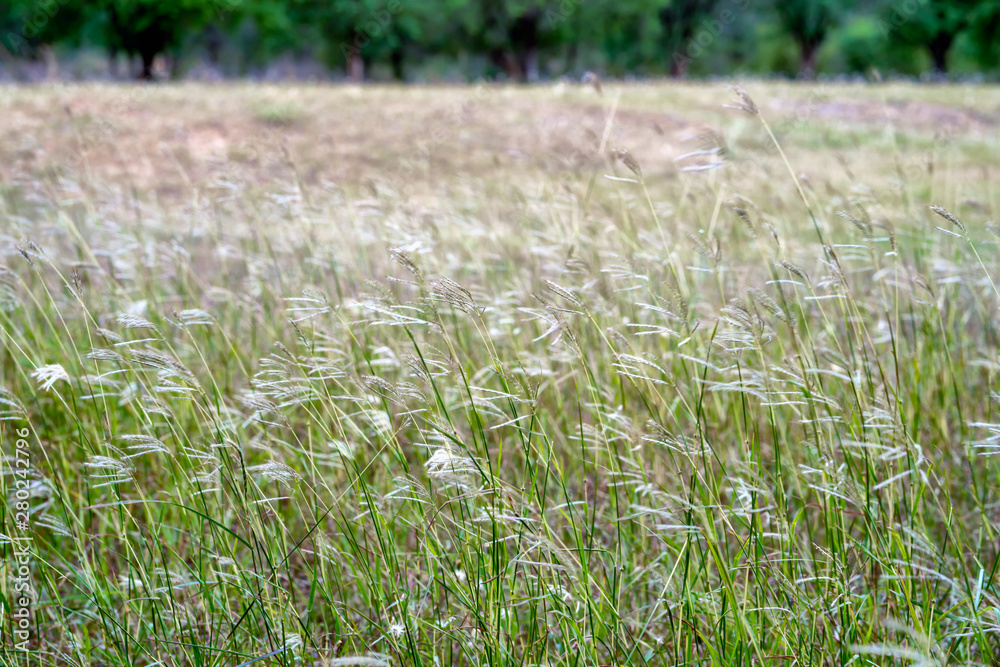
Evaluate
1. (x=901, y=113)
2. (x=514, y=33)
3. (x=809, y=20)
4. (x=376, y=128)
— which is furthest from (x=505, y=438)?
(x=809, y=20)

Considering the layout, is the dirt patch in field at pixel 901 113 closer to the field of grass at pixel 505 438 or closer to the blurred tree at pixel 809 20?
the field of grass at pixel 505 438

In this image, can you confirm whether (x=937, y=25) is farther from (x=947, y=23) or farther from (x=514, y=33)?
(x=514, y=33)

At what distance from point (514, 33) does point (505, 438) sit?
36.6 metres

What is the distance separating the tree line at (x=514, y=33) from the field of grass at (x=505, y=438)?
21.2m

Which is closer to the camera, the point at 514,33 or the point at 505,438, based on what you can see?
the point at 505,438

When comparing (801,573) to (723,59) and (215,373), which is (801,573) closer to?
(215,373)

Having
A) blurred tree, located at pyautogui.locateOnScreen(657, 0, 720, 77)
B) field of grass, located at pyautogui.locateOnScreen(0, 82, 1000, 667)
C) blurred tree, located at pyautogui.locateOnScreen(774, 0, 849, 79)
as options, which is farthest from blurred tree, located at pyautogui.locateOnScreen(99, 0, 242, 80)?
blurred tree, located at pyautogui.locateOnScreen(774, 0, 849, 79)

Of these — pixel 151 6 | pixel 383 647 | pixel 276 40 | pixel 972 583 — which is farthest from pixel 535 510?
pixel 276 40

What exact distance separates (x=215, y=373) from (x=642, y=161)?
22.0 ft

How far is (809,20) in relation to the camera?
3759 cm

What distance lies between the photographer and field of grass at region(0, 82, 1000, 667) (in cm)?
143

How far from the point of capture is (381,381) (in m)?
1.28

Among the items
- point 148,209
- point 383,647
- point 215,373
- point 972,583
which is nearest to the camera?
point 383,647

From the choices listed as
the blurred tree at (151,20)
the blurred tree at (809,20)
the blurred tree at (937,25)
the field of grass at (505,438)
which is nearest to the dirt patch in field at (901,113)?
the field of grass at (505,438)
